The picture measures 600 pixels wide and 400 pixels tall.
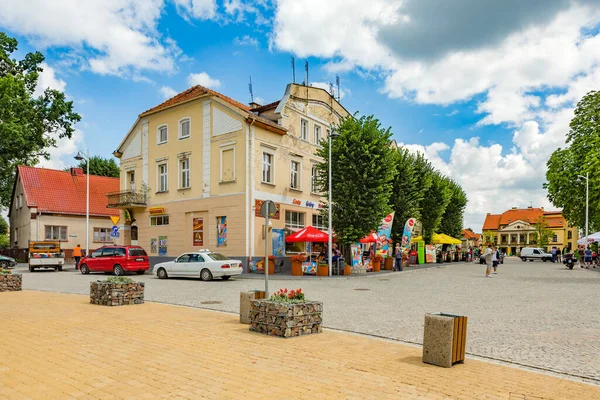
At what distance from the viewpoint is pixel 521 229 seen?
121938 millimetres

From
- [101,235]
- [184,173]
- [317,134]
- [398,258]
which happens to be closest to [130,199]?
[184,173]

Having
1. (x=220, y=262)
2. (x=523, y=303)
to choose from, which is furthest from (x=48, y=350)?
(x=220, y=262)

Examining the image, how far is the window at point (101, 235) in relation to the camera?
4650cm

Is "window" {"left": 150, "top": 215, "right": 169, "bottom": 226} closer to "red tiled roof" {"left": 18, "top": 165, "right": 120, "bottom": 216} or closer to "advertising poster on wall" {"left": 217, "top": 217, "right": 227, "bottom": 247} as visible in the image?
"advertising poster on wall" {"left": 217, "top": 217, "right": 227, "bottom": 247}

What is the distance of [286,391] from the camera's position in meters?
5.34

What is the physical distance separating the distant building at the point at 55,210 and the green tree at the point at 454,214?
3411cm

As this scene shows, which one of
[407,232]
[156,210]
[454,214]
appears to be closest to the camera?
[156,210]

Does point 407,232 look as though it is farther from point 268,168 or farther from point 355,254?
point 268,168

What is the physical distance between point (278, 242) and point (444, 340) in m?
24.3

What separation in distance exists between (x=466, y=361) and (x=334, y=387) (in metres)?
→ 2.49

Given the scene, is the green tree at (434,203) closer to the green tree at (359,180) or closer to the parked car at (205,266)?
the green tree at (359,180)

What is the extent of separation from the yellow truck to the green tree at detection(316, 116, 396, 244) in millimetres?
18906

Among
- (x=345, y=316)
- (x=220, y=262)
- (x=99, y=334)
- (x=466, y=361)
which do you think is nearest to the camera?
(x=466, y=361)

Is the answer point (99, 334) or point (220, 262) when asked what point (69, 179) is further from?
point (99, 334)
